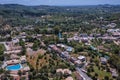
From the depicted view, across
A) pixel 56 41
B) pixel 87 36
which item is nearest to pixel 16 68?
pixel 56 41

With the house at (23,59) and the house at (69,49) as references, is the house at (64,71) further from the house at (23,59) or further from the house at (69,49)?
the house at (69,49)

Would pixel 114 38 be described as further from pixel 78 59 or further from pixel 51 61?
pixel 51 61

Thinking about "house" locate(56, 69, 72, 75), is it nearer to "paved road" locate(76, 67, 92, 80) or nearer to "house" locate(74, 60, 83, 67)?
"paved road" locate(76, 67, 92, 80)

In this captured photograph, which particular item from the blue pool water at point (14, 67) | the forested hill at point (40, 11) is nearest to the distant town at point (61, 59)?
the blue pool water at point (14, 67)

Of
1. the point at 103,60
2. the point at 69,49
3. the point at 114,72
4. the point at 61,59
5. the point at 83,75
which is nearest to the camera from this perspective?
the point at 83,75

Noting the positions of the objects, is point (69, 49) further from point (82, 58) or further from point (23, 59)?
point (23, 59)

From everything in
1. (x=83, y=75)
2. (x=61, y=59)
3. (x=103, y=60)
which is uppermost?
(x=103, y=60)

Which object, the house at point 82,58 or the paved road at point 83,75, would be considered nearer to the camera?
the paved road at point 83,75

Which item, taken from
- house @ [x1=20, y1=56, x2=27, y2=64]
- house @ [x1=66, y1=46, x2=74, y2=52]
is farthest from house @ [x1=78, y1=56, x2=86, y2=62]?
house @ [x1=20, y1=56, x2=27, y2=64]

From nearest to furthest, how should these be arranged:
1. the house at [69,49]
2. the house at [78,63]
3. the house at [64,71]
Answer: the house at [64,71] < the house at [78,63] < the house at [69,49]

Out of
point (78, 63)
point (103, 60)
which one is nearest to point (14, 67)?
point (78, 63)

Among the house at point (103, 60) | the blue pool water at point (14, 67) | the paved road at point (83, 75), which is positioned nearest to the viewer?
the paved road at point (83, 75)
